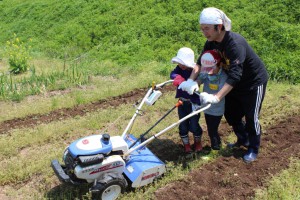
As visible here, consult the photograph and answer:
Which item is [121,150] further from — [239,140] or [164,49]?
[164,49]

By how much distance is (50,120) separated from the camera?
6770 mm

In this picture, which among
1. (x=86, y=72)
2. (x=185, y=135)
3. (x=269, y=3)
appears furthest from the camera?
(x=269, y=3)

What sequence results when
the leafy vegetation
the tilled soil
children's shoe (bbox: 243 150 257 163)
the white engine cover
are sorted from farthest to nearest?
1. the leafy vegetation
2. children's shoe (bbox: 243 150 257 163)
3. the tilled soil
4. the white engine cover

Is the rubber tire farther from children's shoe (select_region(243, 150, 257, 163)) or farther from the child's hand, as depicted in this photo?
children's shoe (select_region(243, 150, 257, 163))

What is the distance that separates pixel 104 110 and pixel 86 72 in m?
2.87

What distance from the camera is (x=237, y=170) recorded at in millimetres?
4574

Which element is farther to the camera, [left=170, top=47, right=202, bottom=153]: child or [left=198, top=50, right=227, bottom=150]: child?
[left=170, top=47, right=202, bottom=153]: child

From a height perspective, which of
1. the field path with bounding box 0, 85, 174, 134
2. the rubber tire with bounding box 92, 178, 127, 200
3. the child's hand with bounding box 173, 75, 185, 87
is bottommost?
the field path with bounding box 0, 85, 174, 134

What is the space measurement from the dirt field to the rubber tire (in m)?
0.43

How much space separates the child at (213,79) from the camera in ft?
13.9

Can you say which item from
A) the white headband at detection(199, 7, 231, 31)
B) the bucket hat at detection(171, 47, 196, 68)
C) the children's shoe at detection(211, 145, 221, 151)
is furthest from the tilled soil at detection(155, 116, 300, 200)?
the white headband at detection(199, 7, 231, 31)

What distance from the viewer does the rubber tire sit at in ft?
12.7

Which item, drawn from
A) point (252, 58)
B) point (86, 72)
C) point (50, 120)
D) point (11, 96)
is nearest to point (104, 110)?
point (50, 120)

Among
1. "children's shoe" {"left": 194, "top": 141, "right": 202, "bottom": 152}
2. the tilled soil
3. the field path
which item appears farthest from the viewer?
the field path
